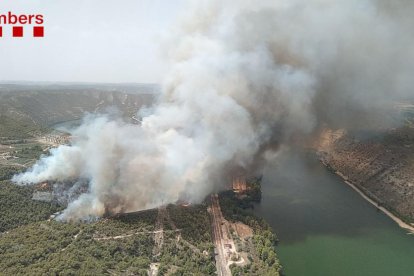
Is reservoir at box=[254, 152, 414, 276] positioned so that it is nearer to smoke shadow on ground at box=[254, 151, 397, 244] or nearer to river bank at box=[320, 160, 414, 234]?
smoke shadow on ground at box=[254, 151, 397, 244]

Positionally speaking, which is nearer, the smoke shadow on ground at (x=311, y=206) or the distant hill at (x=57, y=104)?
the smoke shadow on ground at (x=311, y=206)

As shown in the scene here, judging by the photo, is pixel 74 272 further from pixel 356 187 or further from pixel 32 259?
pixel 356 187

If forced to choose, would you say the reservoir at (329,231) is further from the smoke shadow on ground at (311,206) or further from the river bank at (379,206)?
the river bank at (379,206)

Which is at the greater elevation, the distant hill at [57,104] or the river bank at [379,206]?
the distant hill at [57,104]

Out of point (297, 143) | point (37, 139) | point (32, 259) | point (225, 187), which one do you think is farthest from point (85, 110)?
point (32, 259)

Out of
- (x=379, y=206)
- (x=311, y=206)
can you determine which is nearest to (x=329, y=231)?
(x=311, y=206)

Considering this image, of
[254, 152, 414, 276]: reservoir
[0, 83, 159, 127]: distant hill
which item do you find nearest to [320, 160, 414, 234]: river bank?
[254, 152, 414, 276]: reservoir

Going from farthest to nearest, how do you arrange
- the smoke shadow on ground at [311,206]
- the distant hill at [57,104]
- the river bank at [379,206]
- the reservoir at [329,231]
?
the distant hill at [57,104] → the river bank at [379,206] → the smoke shadow on ground at [311,206] → the reservoir at [329,231]

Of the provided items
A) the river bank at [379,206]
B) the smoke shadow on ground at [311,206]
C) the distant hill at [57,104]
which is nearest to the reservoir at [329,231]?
the smoke shadow on ground at [311,206]
